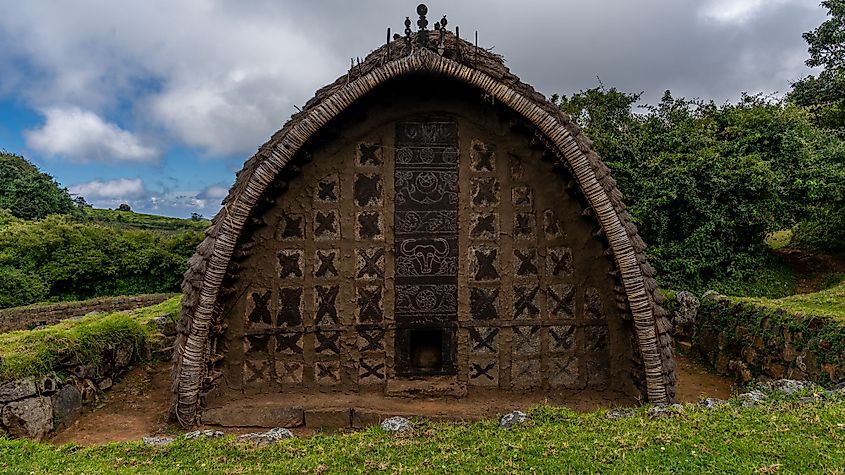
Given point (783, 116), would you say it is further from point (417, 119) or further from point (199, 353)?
point (199, 353)

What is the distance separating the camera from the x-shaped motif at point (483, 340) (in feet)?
22.8

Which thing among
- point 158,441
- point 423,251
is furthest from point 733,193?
point 158,441

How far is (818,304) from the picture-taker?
26.8ft

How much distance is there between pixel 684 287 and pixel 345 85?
34.2ft

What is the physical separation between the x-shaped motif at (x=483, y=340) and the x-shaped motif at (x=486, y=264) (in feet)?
2.24

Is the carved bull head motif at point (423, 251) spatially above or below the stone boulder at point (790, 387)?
above

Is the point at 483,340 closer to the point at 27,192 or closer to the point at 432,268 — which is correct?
the point at 432,268

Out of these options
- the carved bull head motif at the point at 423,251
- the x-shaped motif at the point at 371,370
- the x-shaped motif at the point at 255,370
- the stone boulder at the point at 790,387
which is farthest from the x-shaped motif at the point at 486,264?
the stone boulder at the point at 790,387

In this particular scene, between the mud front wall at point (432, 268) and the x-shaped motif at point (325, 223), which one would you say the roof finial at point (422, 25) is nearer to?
the mud front wall at point (432, 268)

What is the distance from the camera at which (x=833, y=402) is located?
504cm

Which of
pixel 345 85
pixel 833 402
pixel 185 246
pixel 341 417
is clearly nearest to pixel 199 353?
A: pixel 341 417

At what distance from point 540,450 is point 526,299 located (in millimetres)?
2745

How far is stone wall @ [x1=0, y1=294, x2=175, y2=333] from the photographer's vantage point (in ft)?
46.5

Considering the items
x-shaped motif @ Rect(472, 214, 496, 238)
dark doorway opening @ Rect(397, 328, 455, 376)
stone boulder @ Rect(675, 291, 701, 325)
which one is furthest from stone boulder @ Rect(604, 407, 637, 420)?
stone boulder @ Rect(675, 291, 701, 325)
